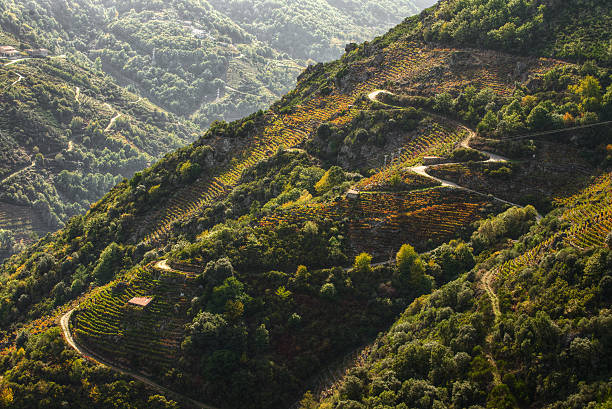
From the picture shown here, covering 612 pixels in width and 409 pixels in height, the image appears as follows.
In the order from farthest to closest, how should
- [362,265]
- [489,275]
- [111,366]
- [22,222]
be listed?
[22,222] → [362,265] → [111,366] → [489,275]

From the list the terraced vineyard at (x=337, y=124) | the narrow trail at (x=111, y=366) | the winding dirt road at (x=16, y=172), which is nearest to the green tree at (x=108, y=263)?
the terraced vineyard at (x=337, y=124)

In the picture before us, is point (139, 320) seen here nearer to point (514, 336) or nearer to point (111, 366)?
point (111, 366)

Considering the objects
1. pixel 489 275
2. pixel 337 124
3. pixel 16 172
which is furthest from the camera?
pixel 16 172

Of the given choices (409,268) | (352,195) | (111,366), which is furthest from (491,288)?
(111,366)

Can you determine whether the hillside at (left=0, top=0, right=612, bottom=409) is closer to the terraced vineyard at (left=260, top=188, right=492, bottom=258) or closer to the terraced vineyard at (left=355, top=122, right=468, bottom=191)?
the terraced vineyard at (left=260, top=188, right=492, bottom=258)

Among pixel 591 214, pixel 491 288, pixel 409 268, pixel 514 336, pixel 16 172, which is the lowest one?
pixel 16 172

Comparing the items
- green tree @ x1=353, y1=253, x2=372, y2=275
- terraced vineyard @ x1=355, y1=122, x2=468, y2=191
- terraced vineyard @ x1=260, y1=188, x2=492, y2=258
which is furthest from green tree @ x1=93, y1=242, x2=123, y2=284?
terraced vineyard @ x1=355, y1=122, x2=468, y2=191
